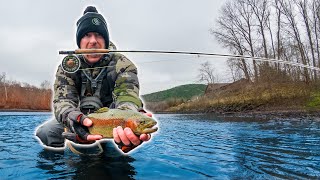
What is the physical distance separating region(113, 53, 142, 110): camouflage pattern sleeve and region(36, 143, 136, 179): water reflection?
3.36 ft

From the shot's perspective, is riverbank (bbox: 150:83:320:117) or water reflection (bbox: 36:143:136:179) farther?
riverbank (bbox: 150:83:320:117)

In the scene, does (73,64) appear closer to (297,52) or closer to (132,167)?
(132,167)

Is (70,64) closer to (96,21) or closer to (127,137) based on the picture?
(96,21)

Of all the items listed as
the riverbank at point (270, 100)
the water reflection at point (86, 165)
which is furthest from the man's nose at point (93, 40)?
the riverbank at point (270, 100)

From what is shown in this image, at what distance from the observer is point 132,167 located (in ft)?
14.0

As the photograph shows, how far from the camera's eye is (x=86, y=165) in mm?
4250

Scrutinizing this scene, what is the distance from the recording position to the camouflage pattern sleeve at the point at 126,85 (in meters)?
3.41

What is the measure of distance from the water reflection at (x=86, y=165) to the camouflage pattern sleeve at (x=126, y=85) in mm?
1025

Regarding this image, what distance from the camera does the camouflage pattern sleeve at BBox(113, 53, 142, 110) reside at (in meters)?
3.41

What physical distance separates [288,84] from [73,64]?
1116 inches

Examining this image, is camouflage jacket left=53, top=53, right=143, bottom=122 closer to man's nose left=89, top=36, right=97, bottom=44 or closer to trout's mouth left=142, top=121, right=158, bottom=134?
man's nose left=89, top=36, right=97, bottom=44

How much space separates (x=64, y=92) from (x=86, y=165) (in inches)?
47.4

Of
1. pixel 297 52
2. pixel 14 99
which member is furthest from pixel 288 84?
pixel 14 99

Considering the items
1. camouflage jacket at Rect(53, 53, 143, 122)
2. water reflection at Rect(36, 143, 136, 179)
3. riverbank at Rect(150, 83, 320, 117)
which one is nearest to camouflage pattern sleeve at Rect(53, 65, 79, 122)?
camouflage jacket at Rect(53, 53, 143, 122)
